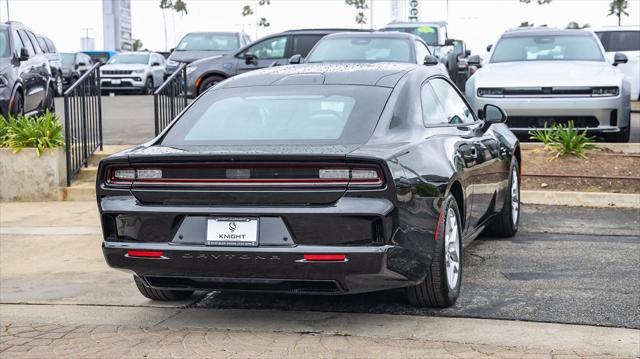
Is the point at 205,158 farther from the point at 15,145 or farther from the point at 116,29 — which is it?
the point at 116,29

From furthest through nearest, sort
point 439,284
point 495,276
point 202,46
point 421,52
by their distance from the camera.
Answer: point 202,46, point 421,52, point 495,276, point 439,284

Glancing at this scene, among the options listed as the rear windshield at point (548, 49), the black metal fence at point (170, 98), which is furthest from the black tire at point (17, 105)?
the rear windshield at point (548, 49)

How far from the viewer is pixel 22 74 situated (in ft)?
49.8

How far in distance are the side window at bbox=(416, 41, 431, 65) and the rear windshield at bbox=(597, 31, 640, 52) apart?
8.69 metres

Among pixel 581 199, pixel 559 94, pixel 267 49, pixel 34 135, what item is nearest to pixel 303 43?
pixel 267 49

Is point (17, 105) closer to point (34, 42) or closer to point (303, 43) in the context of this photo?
point (34, 42)

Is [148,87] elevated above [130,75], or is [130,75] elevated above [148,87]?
[130,75]

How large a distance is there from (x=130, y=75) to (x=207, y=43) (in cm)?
880

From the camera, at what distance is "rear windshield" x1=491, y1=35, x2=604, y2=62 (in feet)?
44.4

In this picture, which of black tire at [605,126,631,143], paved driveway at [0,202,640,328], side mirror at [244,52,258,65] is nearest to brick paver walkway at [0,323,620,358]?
paved driveway at [0,202,640,328]

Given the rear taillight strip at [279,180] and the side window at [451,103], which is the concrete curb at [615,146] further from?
the rear taillight strip at [279,180]

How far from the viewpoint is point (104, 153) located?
12.2 metres

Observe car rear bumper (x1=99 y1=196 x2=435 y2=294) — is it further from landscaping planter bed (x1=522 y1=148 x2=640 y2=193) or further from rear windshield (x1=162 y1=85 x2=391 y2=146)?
landscaping planter bed (x1=522 y1=148 x2=640 y2=193)

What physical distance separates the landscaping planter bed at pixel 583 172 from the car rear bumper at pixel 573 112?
0.49m
